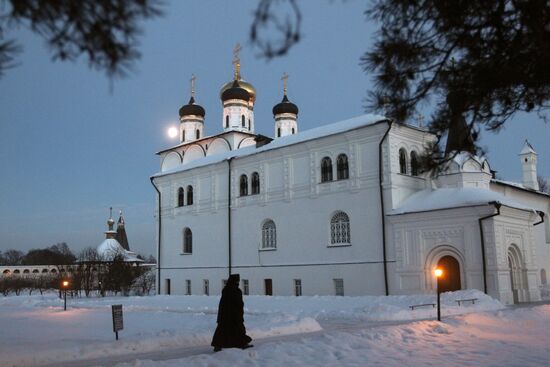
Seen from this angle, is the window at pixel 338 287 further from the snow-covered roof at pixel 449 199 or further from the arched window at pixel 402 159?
the arched window at pixel 402 159

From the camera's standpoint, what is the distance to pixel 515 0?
5133 mm

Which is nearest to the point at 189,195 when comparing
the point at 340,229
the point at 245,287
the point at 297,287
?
the point at 245,287

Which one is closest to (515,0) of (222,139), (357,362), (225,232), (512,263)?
(357,362)

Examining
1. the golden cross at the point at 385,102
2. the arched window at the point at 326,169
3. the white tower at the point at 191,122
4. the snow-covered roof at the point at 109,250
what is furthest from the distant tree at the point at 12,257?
the golden cross at the point at 385,102

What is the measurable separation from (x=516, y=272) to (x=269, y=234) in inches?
466

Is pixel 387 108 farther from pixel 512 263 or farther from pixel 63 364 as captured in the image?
pixel 512 263

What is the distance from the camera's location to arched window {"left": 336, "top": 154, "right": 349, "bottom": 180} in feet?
83.9

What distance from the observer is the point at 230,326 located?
968 centimetres

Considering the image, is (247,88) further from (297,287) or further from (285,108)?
(297,287)

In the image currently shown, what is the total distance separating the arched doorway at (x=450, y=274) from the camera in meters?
22.0

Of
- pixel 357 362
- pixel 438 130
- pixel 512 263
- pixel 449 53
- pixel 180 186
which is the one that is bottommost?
pixel 357 362

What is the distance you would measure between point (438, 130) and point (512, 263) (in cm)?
1853

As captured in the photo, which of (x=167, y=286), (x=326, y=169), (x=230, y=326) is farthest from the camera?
(x=167, y=286)

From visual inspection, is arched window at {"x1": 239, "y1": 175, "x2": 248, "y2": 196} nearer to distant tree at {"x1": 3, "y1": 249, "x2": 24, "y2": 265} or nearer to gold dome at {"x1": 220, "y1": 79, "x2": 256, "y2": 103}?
gold dome at {"x1": 220, "y1": 79, "x2": 256, "y2": 103}
